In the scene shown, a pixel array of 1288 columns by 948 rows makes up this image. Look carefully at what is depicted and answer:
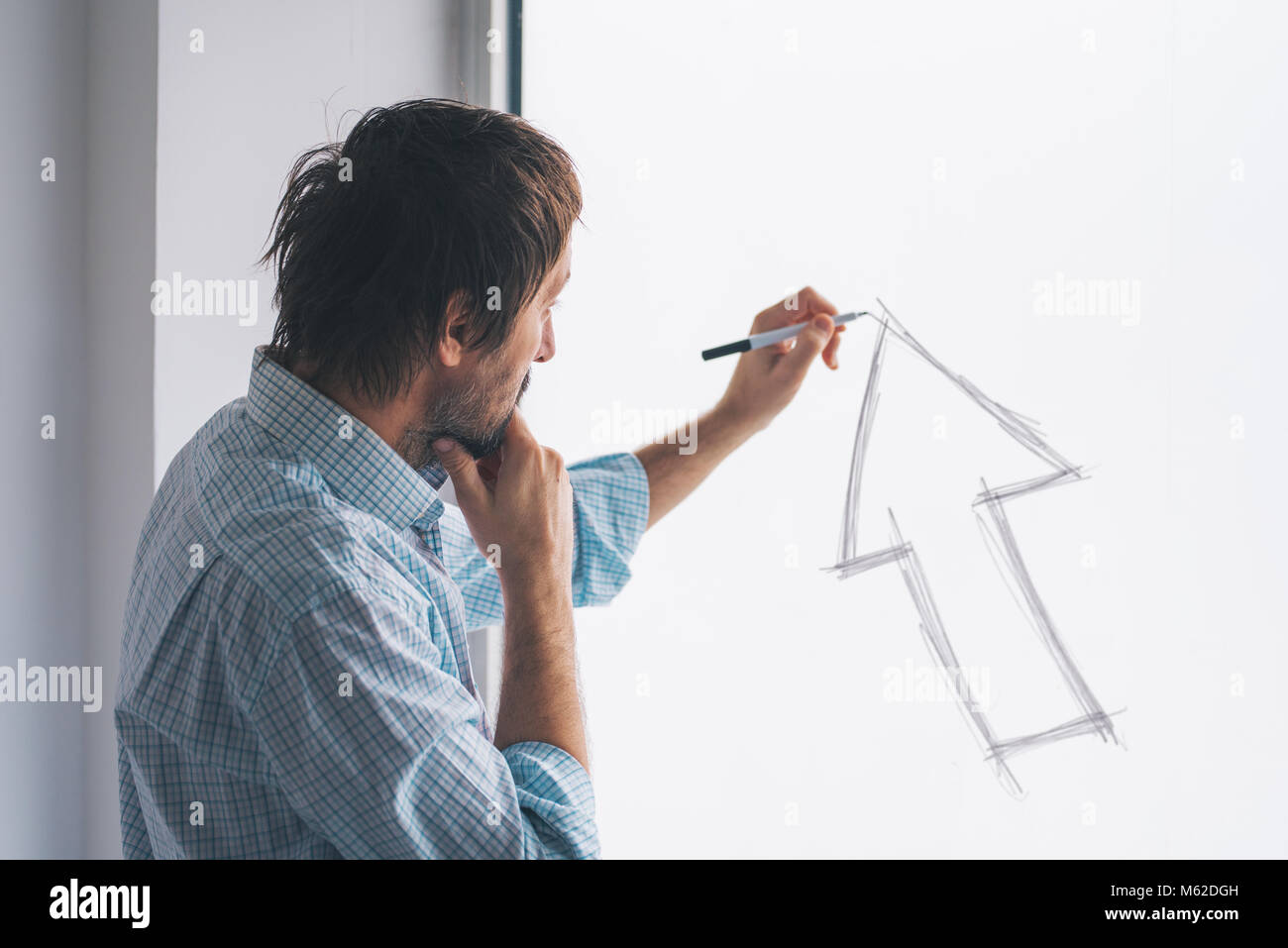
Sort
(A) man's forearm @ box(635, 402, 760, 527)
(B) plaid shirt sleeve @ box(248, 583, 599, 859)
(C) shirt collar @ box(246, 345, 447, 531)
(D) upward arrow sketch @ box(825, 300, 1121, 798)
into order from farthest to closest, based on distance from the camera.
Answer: (A) man's forearm @ box(635, 402, 760, 527) → (D) upward arrow sketch @ box(825, 300, 1121, 798) → (C) shirt collar @ box(246, 345, 447, 531) → (B) plaid shirt sleeve @ box(248, 583, 599, 859)

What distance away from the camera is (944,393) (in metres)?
0.80

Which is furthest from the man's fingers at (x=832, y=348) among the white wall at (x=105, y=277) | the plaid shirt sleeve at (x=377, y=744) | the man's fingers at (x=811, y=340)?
the white wall at (x=105, y=277)

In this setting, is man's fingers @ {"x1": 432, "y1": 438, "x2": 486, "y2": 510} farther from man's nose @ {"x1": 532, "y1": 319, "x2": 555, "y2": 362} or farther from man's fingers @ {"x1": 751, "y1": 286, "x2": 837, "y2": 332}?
man's fingers @ {"x1": 751, "y1": 286, "x2": 837, "y2": 332}

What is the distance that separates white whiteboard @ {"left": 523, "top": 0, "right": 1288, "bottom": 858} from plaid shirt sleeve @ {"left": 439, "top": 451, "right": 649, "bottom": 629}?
49mm

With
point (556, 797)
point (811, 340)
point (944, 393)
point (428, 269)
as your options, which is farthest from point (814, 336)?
point (556, 797)

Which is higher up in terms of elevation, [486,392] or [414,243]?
[414,243]

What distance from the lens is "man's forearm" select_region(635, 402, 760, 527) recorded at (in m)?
0.89

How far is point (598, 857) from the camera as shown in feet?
2.02

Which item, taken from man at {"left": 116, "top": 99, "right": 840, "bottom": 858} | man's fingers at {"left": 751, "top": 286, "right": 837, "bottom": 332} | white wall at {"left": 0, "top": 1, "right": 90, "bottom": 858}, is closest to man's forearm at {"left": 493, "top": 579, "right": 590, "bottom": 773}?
man at {"left": 116, "top": 99, "right": 840, "bottom": 858}

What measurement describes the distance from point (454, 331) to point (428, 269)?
49 mm

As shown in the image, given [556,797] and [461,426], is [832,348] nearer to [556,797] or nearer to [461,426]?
[461,426]

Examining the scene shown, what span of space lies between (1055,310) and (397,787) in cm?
63

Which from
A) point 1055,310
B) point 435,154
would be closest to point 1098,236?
point 1055,310
